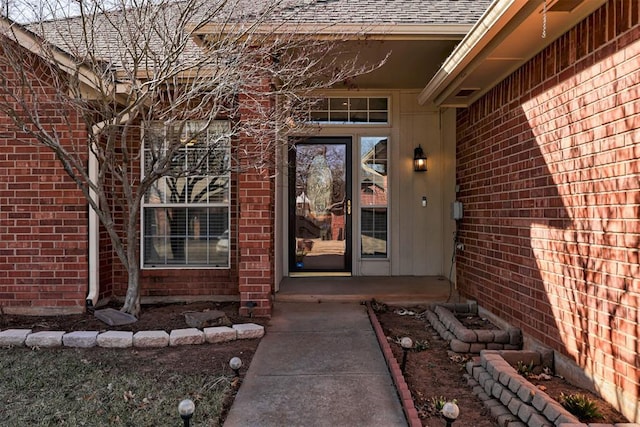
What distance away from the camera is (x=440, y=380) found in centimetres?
352

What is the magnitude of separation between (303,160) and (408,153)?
5.64ft

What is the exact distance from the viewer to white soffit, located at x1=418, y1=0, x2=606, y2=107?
10.5 ft

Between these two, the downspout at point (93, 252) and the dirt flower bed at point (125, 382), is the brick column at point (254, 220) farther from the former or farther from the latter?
the downspout at point (93, 252)

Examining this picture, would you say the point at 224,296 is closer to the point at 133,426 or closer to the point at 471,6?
the point at 133,426

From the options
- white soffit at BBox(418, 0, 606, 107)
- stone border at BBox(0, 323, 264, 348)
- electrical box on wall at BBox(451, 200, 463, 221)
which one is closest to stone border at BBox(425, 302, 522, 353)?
electrical box on wall at BBox(451, 200, 463, 221)

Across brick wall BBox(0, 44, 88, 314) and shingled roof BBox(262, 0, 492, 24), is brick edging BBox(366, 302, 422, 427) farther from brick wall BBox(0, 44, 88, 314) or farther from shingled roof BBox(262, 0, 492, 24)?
brick wall BBox(0, 44, 88, 314)

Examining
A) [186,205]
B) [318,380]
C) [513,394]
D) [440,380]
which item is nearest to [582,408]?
[513,394]

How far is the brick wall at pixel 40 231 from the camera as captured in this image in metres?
5.32

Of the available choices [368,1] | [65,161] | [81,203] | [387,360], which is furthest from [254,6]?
[387,360]

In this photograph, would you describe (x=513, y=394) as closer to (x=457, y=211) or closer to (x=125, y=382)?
(x=125, y=382)

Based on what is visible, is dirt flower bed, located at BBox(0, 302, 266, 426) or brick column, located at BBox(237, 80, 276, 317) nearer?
dirt flower bed, located at BBox(0, 302, 266, 426)

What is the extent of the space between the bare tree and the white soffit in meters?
Result: 1.31

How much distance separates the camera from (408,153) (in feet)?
23.3

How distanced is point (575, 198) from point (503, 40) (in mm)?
1480
